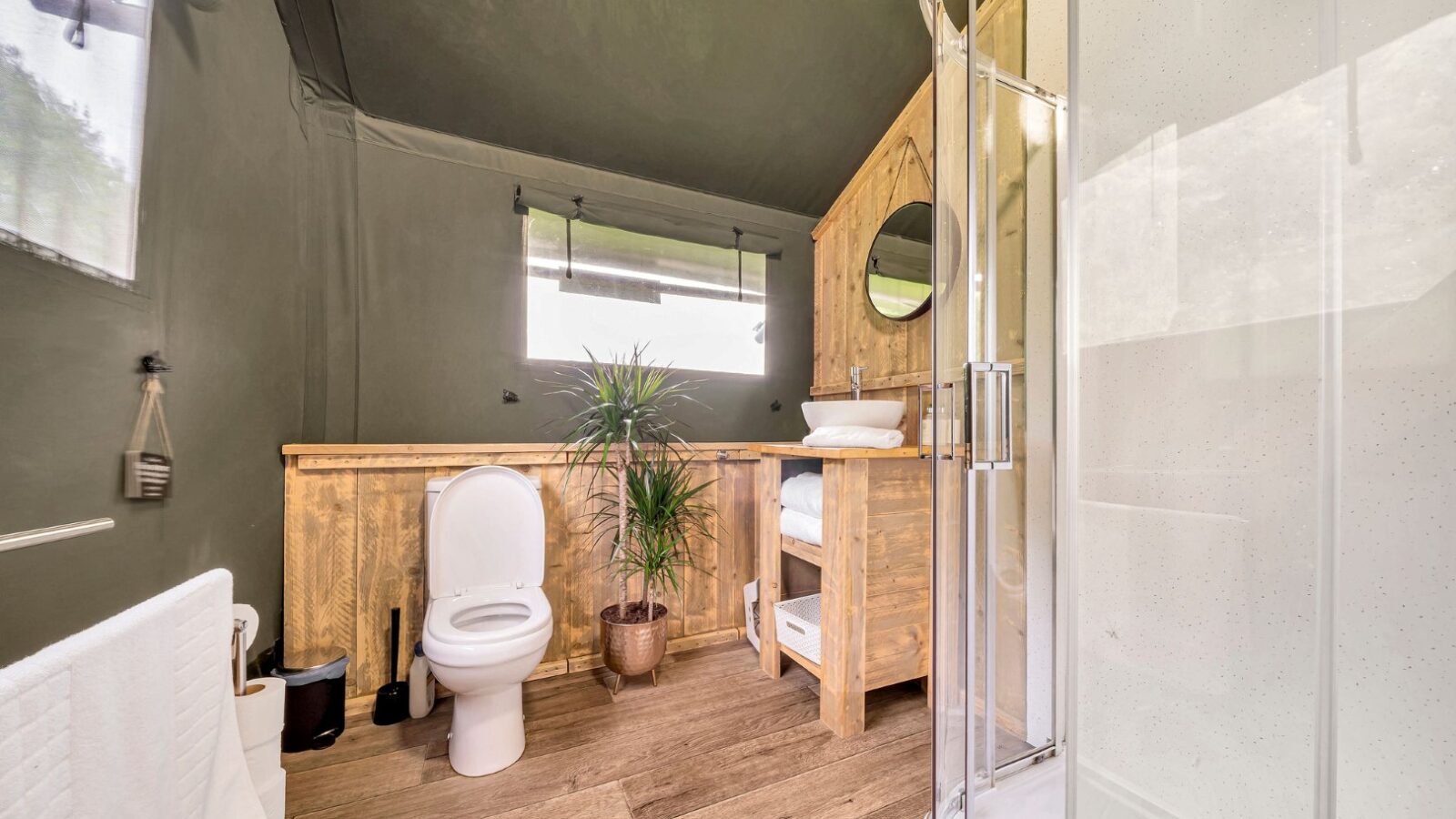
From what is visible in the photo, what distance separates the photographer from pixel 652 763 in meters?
1.46

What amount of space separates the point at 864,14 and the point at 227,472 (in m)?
2.62

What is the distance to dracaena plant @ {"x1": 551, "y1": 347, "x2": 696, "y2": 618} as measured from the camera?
1931 millimetres

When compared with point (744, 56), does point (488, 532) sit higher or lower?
lower

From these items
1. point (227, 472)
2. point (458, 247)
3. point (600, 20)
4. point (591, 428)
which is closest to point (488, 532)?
point (591, 428)

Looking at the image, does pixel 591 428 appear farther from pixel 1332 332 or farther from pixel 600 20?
pixel 1332 332

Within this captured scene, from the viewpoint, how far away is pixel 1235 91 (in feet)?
2.78

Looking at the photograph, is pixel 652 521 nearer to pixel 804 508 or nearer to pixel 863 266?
pixel 804 508

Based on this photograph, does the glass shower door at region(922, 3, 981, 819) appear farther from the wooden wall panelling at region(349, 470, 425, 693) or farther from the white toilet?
the wooden wall panelling at region(349, 470, 425, 693)

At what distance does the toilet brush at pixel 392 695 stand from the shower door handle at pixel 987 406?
2.05 metres

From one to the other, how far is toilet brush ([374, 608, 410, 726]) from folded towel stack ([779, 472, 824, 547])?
1520 mm

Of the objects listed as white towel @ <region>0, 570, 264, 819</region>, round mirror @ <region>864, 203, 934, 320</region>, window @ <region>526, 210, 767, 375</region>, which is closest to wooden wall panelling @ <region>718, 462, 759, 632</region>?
window @ <region>526, 210, 767, 375</region>

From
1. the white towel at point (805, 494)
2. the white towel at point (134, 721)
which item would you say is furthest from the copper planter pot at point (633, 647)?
the white towel at point (134, 721)

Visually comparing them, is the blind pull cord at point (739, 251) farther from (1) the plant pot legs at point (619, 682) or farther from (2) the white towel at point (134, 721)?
(2) the white towel at point (134, 721)

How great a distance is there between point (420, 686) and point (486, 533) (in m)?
0.58
